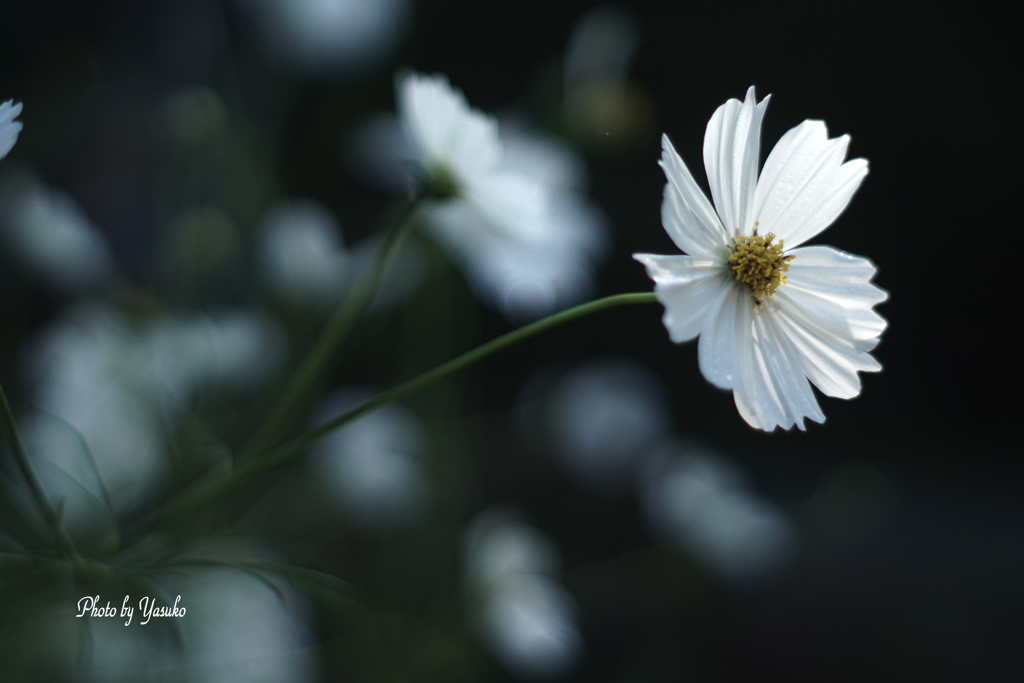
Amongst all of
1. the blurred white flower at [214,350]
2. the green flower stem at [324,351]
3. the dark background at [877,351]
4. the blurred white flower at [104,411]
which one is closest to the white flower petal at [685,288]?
the green flower stem at [324,351]

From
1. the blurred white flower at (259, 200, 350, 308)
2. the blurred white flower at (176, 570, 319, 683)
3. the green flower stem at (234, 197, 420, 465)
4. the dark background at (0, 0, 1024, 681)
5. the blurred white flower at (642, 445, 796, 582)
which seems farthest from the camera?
the dark background at (0, 0, 1024, 681)

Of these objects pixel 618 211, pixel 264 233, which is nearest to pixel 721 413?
pixel 618 211

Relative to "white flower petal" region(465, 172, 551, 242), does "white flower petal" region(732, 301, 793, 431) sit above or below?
below

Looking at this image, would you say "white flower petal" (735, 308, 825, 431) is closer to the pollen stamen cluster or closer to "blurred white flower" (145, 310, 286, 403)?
the pollen stamen cluster

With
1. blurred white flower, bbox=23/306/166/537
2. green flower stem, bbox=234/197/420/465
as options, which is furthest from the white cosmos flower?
blurred white flower, bbox=23/306/166/537

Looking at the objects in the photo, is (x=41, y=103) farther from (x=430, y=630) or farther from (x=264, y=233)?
(x=430, y=630)

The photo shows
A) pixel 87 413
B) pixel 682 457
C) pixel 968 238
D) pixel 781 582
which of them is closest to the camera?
pixel 87 413
